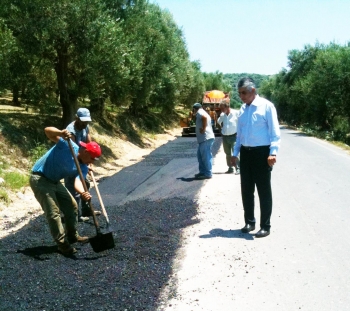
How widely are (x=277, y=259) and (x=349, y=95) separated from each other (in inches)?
1231

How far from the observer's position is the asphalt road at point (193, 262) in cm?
412

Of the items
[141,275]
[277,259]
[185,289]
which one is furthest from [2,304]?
[277,259]

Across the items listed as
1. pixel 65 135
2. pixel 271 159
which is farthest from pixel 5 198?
pixel 271 159

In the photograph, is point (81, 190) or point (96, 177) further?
point (96, 177)

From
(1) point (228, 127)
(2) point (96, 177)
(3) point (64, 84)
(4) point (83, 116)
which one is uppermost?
(3) point (64, 84)

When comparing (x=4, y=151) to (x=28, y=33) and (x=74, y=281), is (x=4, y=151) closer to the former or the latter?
(x=28, y=33)

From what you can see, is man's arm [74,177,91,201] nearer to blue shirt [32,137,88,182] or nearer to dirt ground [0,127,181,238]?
blue shirt [32,137,88,182]

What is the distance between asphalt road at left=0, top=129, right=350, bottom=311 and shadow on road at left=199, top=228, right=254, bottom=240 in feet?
0.04

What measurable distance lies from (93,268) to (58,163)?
1.30m

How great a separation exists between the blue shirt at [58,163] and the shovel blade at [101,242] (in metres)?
0.81

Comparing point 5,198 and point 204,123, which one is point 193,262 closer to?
point 5,198

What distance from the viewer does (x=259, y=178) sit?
5.81 m

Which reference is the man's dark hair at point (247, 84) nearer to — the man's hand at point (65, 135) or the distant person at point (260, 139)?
the distant person at point (260, 139)

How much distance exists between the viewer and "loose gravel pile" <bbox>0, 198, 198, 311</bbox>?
4164mm
